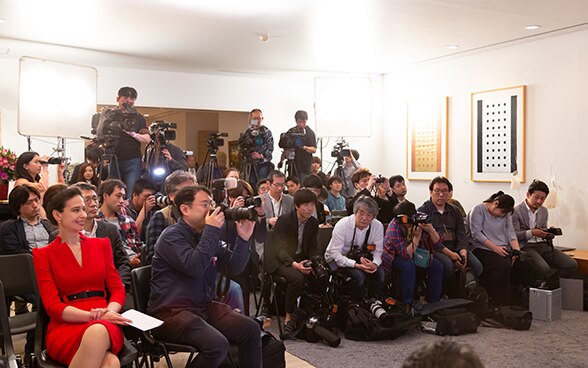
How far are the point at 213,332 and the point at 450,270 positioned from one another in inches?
120

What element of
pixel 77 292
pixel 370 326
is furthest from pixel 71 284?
pixel 370 326

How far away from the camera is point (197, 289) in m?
3.11

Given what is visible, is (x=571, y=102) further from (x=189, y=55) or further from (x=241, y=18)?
(x=189, y=55)

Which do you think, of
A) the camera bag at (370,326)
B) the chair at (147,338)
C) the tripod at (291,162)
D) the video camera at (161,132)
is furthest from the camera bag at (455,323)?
the tripod at (291,162)

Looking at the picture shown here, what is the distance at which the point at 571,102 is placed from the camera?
7.25 meters

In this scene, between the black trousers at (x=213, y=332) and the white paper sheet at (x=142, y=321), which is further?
the black trousers at (x=213, y=332)

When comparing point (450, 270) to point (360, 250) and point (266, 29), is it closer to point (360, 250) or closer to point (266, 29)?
point (360, 250)

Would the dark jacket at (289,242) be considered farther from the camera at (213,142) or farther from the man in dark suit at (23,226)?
the camera at (213,142)

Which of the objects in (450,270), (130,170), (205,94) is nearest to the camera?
(450,270)

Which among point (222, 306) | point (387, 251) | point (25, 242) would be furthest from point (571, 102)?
point (25, 242)

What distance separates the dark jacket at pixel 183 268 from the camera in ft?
9.78

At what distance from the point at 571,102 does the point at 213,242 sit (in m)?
5.80

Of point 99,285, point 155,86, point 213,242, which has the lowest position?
point 99,285

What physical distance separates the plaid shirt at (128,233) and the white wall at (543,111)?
5.27 metres
